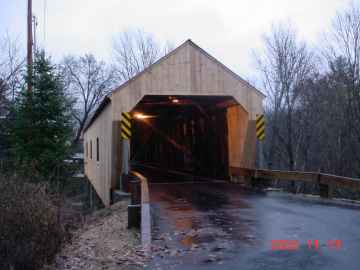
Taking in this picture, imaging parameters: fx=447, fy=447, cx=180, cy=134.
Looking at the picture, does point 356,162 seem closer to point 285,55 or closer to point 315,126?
point 315,126

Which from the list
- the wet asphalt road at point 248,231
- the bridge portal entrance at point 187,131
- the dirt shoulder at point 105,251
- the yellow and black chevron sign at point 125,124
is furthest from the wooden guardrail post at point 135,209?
the bridge portal entrance at point 187,131

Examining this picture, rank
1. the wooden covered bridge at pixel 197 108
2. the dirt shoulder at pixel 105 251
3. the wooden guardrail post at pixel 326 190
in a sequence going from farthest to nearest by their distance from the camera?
1. the wooden covered bridge at pixel 197 108
2. the wooden guardrail post at pixel 326 190
3. the dirt shoulder at pixel 105 251

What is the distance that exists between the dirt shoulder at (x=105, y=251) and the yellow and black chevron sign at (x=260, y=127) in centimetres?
731

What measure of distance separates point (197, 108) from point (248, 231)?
1265 cm

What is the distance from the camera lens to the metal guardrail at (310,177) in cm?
1101

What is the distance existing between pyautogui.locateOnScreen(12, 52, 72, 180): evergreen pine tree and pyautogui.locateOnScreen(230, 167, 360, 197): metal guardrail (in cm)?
704

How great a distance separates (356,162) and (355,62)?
5.52m

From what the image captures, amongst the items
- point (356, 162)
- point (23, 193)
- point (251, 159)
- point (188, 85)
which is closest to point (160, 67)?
point (188, 85)

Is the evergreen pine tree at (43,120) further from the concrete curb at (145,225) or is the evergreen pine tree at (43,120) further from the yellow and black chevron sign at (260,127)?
the concrete curb at (145,225)

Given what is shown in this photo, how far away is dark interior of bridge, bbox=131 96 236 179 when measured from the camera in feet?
60.1

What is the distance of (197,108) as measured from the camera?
20141 millimetres

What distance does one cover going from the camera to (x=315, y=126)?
93.1ft
